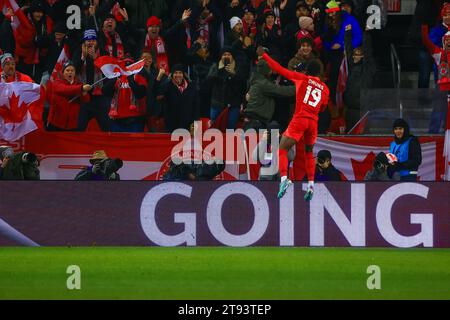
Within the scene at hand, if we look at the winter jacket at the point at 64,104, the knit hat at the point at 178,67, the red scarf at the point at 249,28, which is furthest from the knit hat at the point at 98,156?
the red scarf at the point at 249,28

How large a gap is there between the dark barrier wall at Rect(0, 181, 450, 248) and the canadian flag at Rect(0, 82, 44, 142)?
76.1 inches

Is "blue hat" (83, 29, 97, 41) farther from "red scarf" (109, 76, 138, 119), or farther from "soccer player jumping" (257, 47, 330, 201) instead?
"soccer player jumping" (257, 47, 330, 201)

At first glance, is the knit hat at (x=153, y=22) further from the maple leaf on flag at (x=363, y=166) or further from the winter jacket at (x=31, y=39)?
the maple leaf on flag at (x=363, y=166)

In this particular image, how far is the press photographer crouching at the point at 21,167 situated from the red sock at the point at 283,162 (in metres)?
3.74

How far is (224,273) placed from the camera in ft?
43.4

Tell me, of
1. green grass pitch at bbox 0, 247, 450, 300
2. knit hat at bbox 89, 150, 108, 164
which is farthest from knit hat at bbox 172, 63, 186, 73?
green grass pitch at bbox 0, 247, 450, 300

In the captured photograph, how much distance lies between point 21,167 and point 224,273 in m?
4.93

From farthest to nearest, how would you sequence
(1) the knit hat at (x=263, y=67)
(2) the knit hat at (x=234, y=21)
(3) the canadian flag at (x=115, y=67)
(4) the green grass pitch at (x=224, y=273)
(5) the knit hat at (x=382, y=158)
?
(2) the knit hat at (x=234, y=21), (3) the canadian flag at (x=115, y=67), (1) the knit hat at (x=263, y=67), (5) the knit hat at (x=382, y=158), (4) the green grass pitch at (x=224, y=273)

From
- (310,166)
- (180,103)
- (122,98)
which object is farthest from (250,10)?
(310,166)

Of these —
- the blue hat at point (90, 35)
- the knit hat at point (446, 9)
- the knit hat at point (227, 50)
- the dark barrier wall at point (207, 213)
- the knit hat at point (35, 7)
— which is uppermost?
the knit hat at point (35, 7)

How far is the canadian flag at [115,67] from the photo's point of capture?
61.3 ft

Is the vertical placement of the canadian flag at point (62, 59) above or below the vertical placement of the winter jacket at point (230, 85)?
above

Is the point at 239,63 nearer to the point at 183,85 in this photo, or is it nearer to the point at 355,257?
the point at 183,85

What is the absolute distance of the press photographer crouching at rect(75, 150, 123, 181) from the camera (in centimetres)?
1725
